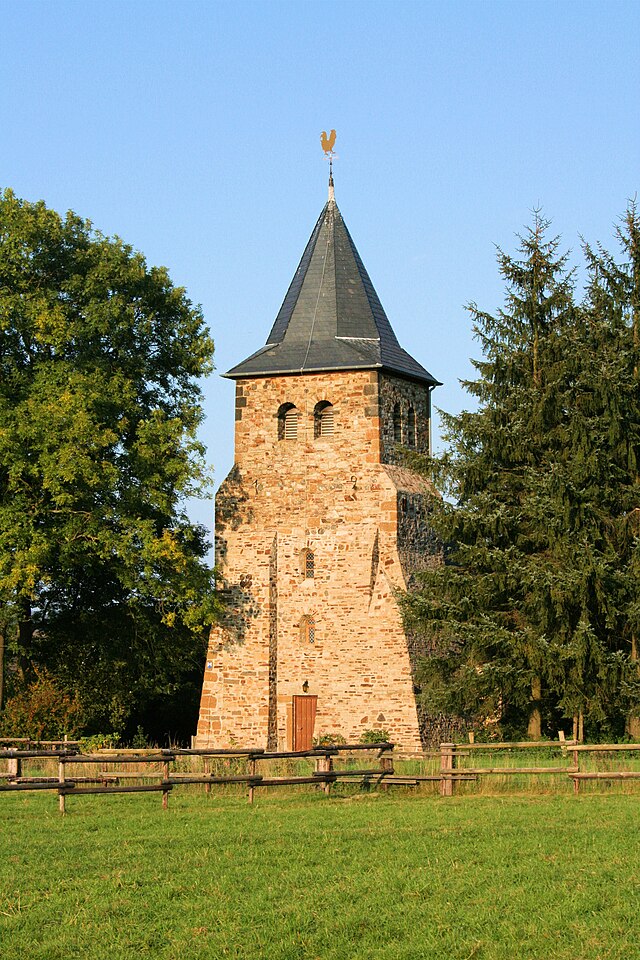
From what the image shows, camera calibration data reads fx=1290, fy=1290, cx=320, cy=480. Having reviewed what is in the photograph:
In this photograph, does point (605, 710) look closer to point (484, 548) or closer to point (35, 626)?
point (484, 548)

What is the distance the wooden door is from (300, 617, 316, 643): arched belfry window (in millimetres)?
1358

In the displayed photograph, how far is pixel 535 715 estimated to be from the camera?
29297mm

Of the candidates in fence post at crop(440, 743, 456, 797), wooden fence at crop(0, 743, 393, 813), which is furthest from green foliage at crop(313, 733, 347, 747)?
fence post at crop(440, 743, 456, 797)

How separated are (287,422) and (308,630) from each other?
5.29 metres

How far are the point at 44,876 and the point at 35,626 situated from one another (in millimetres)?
21251

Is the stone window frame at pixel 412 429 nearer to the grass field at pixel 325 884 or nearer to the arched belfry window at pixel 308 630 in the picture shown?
the arched belfry window at pixel 308 630

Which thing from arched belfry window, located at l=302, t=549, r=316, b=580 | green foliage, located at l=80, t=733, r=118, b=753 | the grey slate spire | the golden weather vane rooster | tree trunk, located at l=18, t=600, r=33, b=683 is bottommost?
green foliage, located at l=80, t=733, r=118, b=753

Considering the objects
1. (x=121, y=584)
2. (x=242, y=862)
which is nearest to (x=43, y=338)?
(x=121, y=584)

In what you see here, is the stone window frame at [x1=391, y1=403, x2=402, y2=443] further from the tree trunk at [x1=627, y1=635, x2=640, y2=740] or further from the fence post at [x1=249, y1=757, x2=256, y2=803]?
the fence post at [x1=249, y1=757, x2=256, y2=803]

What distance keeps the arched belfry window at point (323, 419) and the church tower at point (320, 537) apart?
0.03 meters

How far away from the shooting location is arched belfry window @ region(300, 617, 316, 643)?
30578 mm

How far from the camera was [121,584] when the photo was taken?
32.2 m

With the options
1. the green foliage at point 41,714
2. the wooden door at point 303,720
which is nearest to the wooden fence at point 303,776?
the green foliage at point 41,714

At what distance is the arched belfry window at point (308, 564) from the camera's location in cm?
3098
